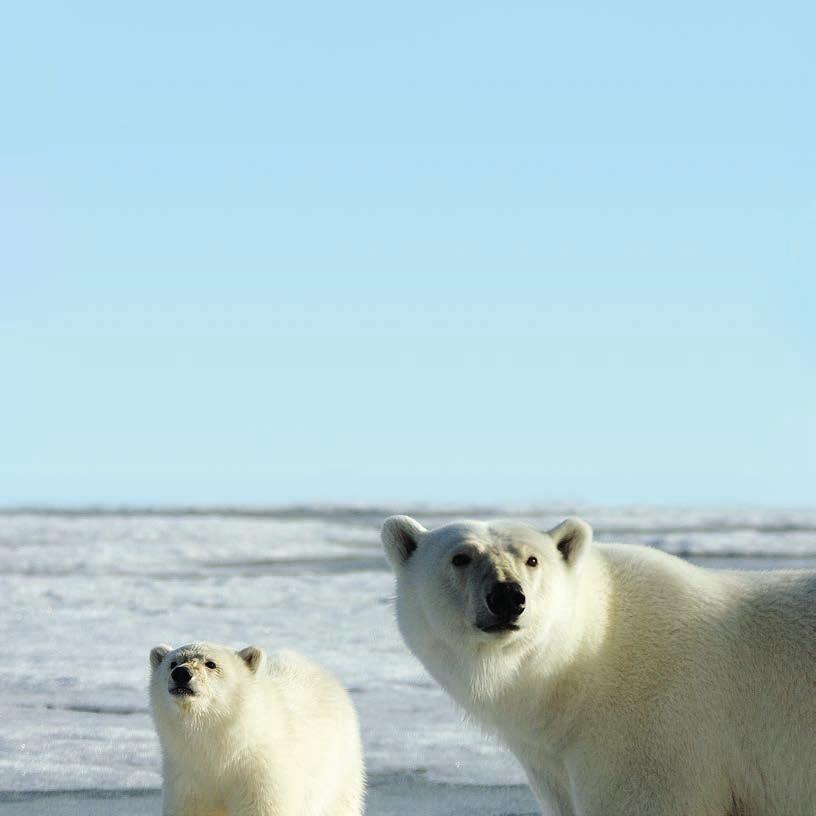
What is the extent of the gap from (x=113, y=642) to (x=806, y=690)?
21.2 ft

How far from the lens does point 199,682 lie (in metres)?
3.98

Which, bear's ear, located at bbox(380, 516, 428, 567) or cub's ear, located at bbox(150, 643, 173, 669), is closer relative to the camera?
bear's ear, located at bbox(380, 516, 428, 567)

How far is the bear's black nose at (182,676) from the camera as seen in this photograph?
3.96m

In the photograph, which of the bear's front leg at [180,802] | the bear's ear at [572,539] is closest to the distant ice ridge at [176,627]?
the bear's front leg at [180,802]

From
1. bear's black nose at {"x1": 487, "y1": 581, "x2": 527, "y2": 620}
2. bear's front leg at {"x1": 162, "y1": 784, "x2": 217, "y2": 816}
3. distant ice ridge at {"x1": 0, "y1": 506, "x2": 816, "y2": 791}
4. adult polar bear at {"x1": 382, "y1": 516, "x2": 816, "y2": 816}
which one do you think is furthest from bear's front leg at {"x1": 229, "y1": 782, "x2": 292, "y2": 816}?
bear's black nose at {"x1": 487, "y1": 581, "x2": 527, "y2": 620}

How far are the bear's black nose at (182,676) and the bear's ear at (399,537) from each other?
36.0 inches

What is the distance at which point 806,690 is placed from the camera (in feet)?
10.1

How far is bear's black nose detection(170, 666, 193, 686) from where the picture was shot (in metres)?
3.96

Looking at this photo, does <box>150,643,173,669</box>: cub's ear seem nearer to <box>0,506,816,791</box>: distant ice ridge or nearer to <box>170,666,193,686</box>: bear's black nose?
<box>170,666,193,686</box>: bear's black nose

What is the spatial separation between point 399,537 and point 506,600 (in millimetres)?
499

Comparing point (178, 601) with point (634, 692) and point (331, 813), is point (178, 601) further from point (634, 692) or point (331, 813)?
point (634, 692)

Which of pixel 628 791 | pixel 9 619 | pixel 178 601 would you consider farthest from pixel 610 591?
pixel 178 601

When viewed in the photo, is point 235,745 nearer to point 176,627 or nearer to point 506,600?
point 506,600

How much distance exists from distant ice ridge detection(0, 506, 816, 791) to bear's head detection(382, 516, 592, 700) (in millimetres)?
1757
